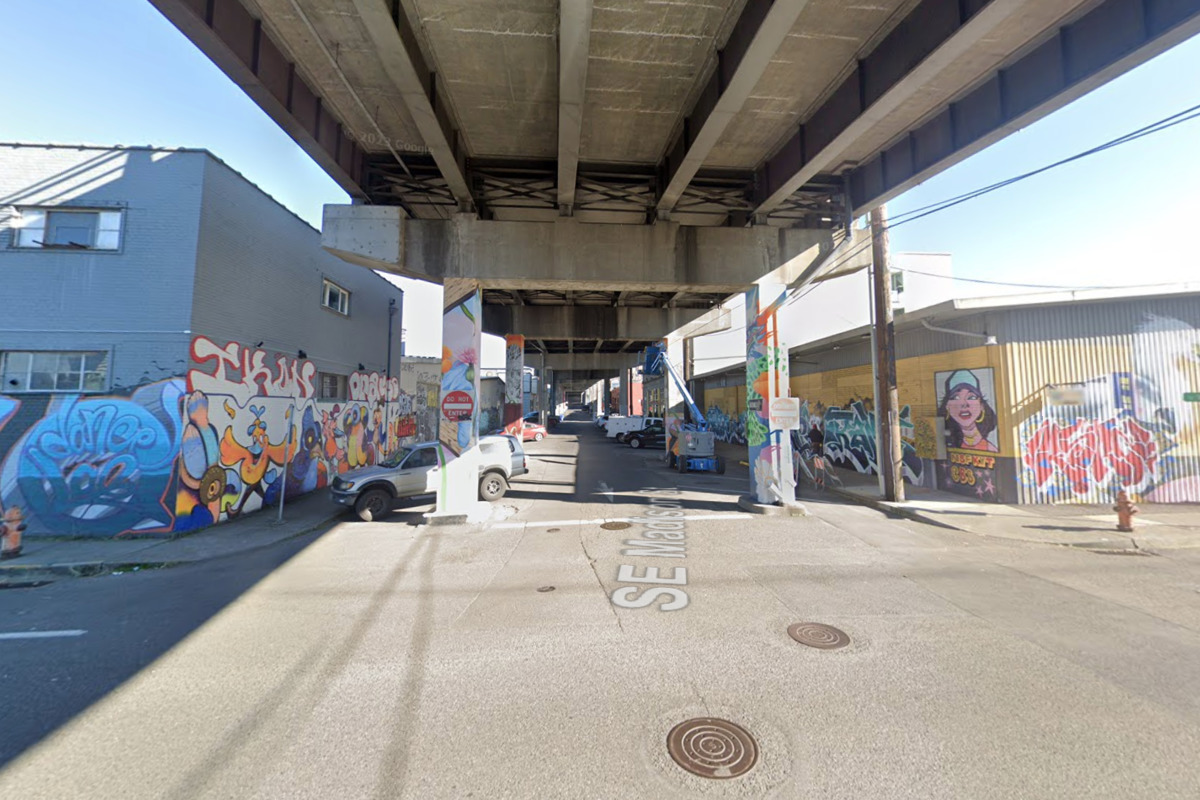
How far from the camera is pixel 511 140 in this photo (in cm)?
920

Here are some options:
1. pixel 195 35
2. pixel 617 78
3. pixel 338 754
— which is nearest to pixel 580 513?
pixel 338 754

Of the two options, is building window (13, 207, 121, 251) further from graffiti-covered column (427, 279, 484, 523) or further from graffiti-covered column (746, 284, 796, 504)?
graffiti-covered column (746, 284, 796, 504)

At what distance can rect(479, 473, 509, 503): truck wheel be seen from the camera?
12.4 metres

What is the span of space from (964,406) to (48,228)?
21.3 meters

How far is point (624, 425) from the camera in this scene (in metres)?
34.8

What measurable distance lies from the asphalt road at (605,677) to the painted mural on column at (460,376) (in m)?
3.20

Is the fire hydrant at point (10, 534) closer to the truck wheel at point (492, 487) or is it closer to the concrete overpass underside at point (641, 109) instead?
the concrete overpass underside at point (641, 109)

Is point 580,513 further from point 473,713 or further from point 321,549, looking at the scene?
point 473,713

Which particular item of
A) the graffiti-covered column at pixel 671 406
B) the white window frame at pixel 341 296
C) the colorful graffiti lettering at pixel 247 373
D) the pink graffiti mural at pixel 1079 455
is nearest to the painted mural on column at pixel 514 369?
the graffiti-covered column at pixel 671 406

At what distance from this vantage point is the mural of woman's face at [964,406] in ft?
37.7

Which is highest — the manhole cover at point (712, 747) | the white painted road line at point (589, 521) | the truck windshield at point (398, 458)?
the truck windshield at point (398, 458)

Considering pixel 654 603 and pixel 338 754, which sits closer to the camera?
pixel 338 754

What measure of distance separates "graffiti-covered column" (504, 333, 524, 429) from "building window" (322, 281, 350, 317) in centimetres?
1215

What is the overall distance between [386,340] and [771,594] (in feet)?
55.5
